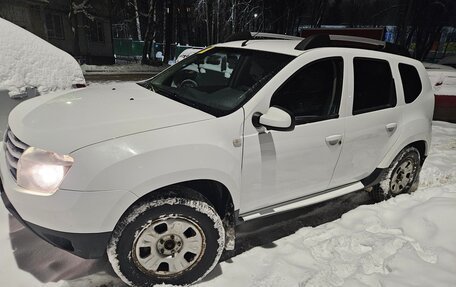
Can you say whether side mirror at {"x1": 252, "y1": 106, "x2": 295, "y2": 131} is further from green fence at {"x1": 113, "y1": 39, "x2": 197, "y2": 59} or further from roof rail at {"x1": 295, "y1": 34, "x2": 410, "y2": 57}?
green fence at {"x1": 113, "y1": 39, "x2": 197, "y2": 59}

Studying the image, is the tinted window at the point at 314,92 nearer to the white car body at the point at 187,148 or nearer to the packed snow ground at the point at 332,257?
the white car body at the point at 187,148

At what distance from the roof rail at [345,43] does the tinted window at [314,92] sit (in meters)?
0.16

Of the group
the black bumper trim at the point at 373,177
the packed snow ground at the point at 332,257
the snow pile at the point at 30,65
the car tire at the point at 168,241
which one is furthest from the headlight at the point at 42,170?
the black bumper trim at the point at 373,177

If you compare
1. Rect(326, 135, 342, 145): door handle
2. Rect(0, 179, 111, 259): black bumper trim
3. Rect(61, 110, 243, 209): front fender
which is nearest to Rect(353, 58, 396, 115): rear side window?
Rect(326, 135, 342, 145): door handle

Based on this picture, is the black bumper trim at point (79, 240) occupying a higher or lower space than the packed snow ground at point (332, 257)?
higher

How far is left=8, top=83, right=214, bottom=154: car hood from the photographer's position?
2.15 meters

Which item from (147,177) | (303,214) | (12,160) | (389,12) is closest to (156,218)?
(147,177)

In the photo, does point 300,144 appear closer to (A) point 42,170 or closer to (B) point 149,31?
(A) point 42,170

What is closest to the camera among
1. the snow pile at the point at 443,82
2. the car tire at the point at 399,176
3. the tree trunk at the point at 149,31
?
the car tire at the point at 399,176

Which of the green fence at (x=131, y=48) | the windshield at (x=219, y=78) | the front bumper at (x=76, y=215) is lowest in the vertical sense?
the green fence at (x=131, y=48)

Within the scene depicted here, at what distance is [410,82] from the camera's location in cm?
372

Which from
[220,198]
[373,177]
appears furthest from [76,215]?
[373,177]

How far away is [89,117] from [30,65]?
248cm

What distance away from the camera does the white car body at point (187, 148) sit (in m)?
2.08
